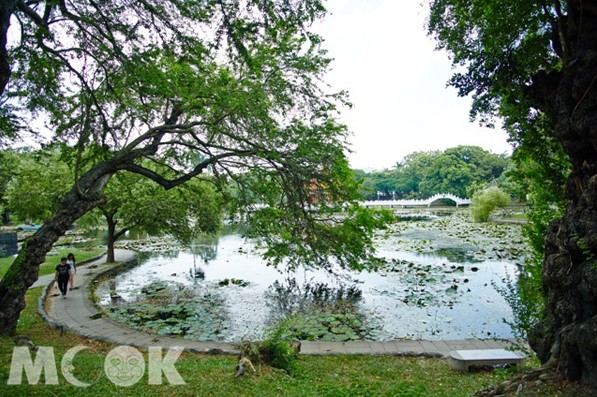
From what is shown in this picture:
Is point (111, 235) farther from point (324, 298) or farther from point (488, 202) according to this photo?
point (488, 202)

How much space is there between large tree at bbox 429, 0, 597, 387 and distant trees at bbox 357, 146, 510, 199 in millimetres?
45937

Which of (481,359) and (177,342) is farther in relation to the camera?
(177,342)

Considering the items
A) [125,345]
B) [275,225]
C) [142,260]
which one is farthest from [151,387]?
[142,260]

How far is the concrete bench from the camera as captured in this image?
5.43m

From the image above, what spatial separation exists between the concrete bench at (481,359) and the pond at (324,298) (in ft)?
7.04

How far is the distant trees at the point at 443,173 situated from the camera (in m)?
57.5

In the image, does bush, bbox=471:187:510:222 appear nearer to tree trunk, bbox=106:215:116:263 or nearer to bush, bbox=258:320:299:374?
tree trunk, bbox=106:215:116:263

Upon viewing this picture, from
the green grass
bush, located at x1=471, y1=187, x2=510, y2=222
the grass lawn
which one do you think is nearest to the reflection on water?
the grass lawn

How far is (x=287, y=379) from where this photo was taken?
188 inches

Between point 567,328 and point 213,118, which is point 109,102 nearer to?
point 213,118

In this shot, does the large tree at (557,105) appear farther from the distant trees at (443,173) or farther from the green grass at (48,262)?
the distant trees at (443,173)

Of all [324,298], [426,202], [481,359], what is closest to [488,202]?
[426,202]

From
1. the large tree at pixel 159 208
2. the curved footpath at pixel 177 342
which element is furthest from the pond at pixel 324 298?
the large tree at pixel 159 208

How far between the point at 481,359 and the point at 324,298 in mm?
6303
